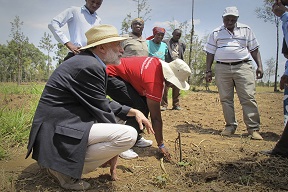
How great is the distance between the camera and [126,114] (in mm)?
2387

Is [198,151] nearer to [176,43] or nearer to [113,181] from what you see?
[113,181]

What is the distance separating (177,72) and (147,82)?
34cm

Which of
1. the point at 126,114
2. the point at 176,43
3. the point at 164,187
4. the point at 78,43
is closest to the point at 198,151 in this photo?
the point at 164,187

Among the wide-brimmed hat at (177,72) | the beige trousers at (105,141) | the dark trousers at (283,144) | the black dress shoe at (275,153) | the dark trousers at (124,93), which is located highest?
the wide-brimmed hat at (177,72)

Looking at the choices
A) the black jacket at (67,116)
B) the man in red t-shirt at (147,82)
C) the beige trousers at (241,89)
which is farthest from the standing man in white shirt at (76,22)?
the beige trousers at (241,89)

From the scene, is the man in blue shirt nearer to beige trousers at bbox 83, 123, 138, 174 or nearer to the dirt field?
the dirt field

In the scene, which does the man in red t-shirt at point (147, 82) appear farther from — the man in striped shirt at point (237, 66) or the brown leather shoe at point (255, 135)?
the brown leather shoe at point (255, 135)

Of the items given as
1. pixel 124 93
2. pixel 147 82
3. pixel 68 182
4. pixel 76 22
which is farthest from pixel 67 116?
pixel 76 22

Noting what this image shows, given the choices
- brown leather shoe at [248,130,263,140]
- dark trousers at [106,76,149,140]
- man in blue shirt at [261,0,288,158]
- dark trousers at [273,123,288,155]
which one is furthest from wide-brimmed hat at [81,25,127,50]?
brown leather shoe at [248,130,263,140]

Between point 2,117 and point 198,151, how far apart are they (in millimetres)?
2721

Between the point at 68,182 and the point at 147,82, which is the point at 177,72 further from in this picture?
the point at 68,182

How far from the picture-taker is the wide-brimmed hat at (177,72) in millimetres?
2685

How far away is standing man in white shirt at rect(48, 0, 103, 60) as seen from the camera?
11.3 feet

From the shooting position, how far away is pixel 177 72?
2.73 m
